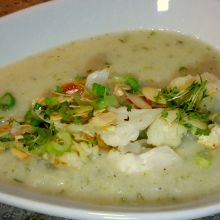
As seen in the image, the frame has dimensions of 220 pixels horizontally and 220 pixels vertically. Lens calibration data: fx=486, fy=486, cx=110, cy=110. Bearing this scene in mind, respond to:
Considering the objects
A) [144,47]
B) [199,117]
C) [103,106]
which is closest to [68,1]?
[144,47]

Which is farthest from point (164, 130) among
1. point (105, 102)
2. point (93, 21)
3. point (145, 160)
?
point (93, 21)

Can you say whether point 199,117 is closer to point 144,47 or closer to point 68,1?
point 144,47

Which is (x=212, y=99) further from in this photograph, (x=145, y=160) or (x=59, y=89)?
(x=59, y=89)

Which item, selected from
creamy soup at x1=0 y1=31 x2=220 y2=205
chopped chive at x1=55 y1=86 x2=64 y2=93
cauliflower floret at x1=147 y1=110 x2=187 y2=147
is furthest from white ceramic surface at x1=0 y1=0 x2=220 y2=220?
cauliflower floret at x1=147 y1=110 x2=187 y2=147

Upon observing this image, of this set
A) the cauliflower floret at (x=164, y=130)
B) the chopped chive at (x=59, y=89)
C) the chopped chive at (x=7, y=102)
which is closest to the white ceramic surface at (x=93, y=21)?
the chopped chive at (x=7, y=102)

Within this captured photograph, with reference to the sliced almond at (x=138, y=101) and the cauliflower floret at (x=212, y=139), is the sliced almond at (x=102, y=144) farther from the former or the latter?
the cauliflower floret at (x=212, y=139)

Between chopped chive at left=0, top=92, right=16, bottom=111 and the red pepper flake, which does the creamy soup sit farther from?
the red pepper flake
